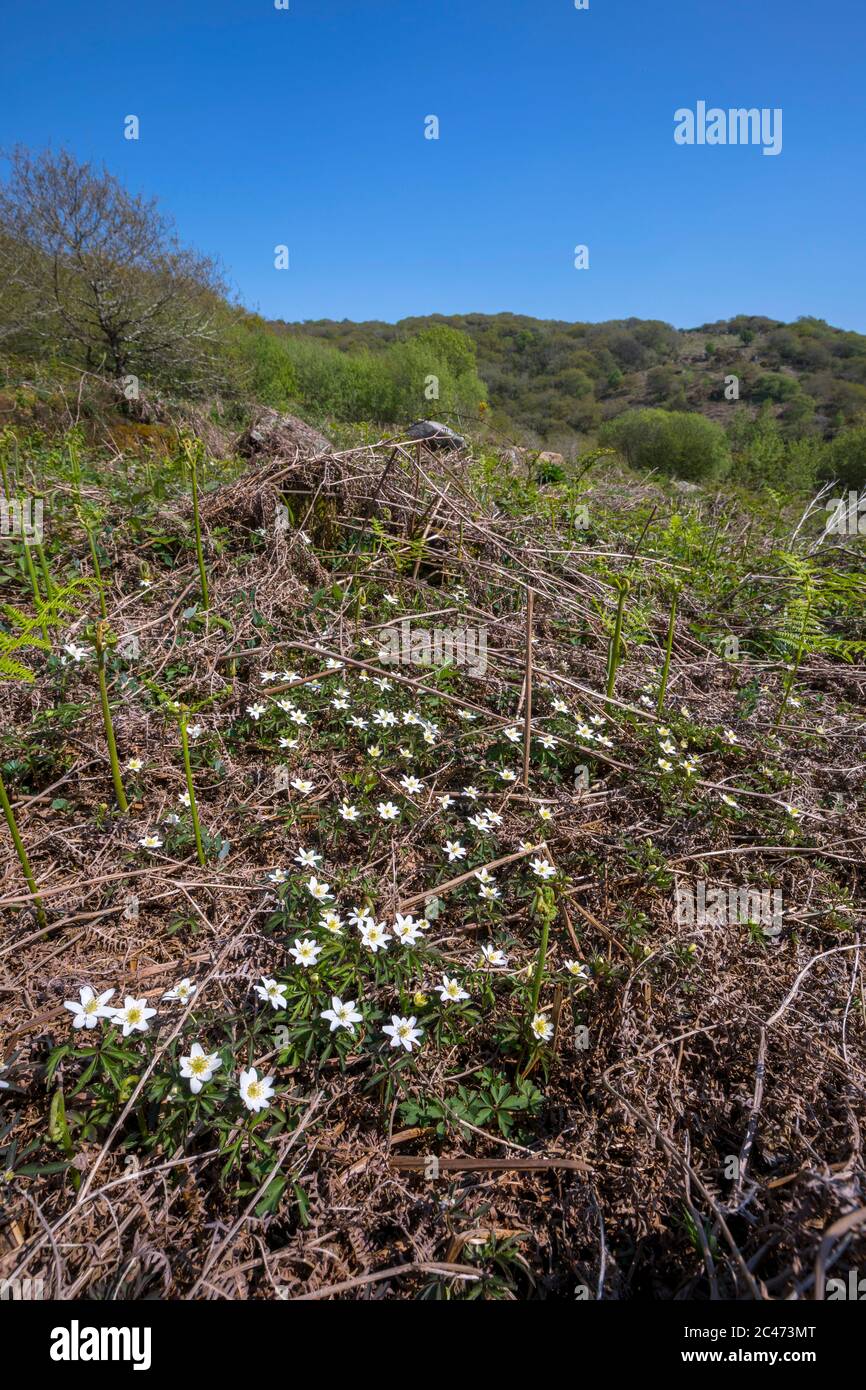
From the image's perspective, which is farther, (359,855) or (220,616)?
(220,616)

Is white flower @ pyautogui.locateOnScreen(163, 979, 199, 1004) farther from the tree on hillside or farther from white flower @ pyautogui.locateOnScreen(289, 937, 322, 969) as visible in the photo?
the tree on hillside

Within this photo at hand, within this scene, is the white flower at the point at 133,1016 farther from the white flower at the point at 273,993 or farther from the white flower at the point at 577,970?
the white flower at the point at 577,970

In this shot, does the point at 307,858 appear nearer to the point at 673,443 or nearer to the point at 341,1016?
the point at 341,1016

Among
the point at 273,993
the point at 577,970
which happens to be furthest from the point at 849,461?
the point at 273,993

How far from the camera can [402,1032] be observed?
55.6 inches

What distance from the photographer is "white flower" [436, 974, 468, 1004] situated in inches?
59.1

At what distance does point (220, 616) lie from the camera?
2781 millimetres

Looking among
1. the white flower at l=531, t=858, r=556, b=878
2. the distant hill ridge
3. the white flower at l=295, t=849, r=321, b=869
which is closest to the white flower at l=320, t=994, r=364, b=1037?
the white flower at l=295, t=849, r=321, b=869

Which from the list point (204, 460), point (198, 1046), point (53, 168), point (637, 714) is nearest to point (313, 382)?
point (53, 168)

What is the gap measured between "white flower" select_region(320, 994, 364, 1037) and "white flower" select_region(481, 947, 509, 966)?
1.18 ft

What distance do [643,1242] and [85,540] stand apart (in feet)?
11.0
